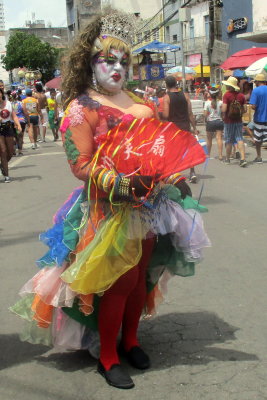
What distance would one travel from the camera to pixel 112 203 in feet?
9.20

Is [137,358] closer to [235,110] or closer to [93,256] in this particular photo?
[93,256]

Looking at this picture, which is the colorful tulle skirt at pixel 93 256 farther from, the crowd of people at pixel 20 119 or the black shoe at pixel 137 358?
the crowd of people at pixel 20 119

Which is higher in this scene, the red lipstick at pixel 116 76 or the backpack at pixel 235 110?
the red lipstick at pixel 116 76

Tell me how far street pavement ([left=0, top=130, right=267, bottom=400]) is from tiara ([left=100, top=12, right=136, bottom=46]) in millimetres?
860

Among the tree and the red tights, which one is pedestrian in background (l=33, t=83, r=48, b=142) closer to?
the red tights

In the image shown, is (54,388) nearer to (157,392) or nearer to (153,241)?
(157,392)

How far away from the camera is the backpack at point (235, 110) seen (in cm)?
1095

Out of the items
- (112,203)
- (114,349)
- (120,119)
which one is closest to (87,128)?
(120,119)

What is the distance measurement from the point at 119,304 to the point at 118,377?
0.38 m

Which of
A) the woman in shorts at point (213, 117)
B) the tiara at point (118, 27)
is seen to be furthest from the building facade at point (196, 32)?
the tiara at point (118, 27)

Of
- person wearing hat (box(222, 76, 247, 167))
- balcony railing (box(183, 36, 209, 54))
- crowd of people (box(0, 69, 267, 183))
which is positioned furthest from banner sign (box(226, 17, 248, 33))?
person wearing hat (box(222, 76, 247, 167))

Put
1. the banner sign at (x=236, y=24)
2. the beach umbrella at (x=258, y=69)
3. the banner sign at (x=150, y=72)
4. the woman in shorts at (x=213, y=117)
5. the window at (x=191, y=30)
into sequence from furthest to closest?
the window at (x=191, y=30) → the banner sign at (x=236, y=24) → the banner sign at (x=150, y=72) → the beach umbrella at (x=258, y=69) → the woman in shorts at (x=213, y=117)

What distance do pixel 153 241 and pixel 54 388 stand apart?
0.94 m

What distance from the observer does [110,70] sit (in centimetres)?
300
